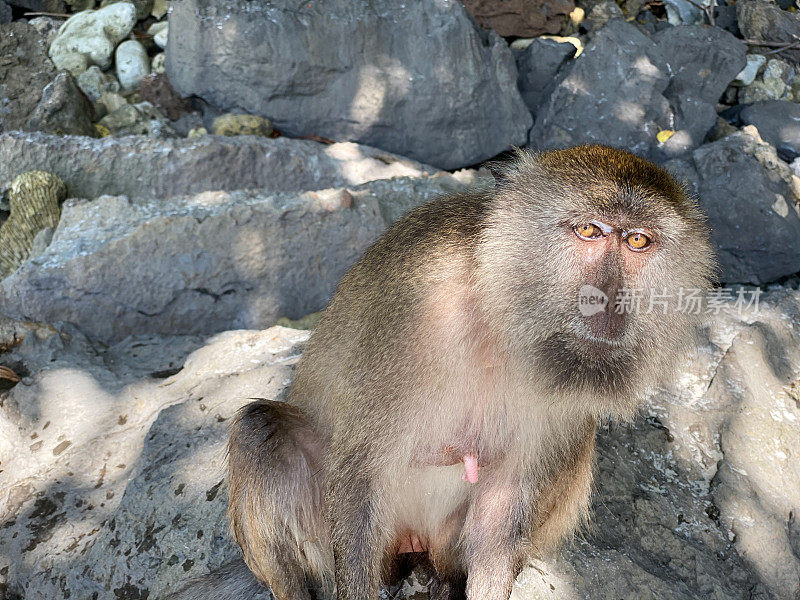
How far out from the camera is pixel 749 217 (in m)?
4.67

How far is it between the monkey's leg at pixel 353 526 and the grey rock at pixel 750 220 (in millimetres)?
3370

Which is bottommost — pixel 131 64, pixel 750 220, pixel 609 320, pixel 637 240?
pixel 750 220

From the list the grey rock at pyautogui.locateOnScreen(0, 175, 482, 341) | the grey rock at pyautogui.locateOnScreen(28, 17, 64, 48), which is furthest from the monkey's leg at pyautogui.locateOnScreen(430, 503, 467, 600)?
the grey rock at pyautogui.locateOnScreen(28, 17, 64, 48)

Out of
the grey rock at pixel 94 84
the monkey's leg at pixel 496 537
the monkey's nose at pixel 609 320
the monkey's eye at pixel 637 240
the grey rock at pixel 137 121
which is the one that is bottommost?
the monkey's leg at pixel 496 537

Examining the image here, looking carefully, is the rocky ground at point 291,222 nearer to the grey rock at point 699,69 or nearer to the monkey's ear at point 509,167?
the grey rock at point 699,69

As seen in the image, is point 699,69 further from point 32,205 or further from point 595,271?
point 32,205

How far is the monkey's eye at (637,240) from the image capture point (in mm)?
1801

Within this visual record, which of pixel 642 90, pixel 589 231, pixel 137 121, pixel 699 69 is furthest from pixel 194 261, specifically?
pixel 699 69

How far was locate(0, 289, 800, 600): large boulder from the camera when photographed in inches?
96.8

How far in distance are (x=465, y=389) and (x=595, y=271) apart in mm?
511

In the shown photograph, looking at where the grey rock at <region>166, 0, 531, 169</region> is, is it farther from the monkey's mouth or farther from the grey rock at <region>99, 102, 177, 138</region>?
the monkey's mouth

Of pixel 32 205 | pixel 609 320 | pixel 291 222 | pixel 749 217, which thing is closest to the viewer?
pixel 609 320

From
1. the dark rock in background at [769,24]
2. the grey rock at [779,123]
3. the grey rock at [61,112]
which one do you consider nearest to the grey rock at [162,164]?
the grey rock at [61,112]

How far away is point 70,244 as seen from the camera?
392 cm
